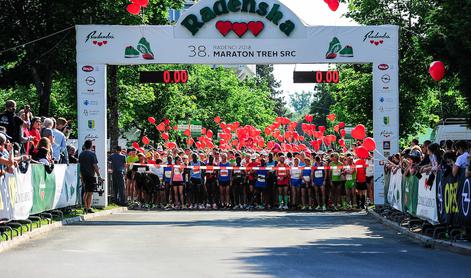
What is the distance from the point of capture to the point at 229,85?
76812 mm

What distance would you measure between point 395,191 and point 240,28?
7093 millimetres

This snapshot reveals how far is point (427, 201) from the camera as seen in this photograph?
62.8 feet

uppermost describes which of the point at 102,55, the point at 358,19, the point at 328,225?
the point at 358,19

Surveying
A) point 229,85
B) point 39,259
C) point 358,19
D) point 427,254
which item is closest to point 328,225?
point 427,254

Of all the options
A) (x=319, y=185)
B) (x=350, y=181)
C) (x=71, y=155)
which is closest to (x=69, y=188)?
(x=71, y=155)

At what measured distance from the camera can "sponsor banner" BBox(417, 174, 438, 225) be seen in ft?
60.6

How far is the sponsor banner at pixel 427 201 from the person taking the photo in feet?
60.6

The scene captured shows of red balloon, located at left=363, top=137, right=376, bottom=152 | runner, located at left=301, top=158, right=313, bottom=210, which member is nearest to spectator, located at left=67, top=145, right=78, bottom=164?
red balloon, located at left=363, top=137, right=376, bottom=152

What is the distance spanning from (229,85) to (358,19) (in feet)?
105

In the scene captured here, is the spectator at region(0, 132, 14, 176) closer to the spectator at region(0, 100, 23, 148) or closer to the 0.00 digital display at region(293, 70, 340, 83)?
the spectator at region(0, 100, 23, 148)

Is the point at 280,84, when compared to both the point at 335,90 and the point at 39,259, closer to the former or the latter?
the point at 335,90

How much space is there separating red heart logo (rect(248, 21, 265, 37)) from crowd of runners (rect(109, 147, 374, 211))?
16.8ft

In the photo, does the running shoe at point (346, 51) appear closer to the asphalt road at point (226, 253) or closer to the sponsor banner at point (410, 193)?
the asphalt road at point (226, 253)

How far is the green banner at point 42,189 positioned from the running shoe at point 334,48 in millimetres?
9801
